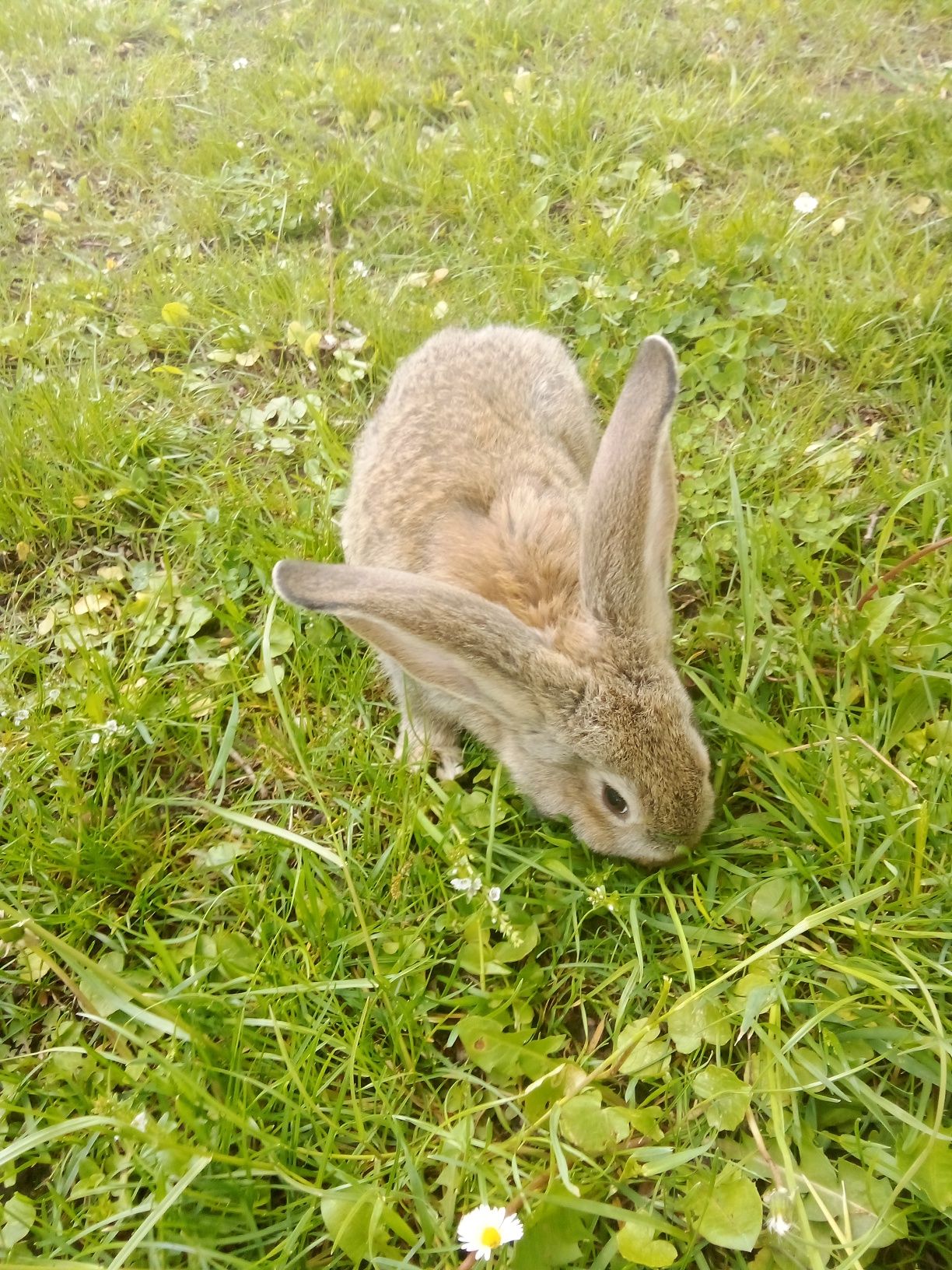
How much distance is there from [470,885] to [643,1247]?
1.01 m

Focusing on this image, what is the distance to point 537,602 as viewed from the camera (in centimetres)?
296

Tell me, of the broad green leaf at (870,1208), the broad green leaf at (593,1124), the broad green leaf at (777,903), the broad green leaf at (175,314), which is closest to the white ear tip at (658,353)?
the broad green leaf at (777,903)

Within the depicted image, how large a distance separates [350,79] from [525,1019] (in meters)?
5.56

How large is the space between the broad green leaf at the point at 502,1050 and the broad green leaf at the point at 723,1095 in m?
0.41

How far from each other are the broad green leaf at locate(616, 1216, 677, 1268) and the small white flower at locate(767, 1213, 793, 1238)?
0.77 feet

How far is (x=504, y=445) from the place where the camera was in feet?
11.1

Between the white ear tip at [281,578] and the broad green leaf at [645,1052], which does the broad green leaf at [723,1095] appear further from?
the white ear tip at [281,578]

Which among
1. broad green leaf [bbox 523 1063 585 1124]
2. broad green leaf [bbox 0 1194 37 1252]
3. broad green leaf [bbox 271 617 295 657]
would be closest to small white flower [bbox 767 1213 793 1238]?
broad green leaf [bbox 523 1063 585 1124]

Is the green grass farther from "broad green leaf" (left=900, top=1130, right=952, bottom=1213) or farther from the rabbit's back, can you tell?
the rabbit's back

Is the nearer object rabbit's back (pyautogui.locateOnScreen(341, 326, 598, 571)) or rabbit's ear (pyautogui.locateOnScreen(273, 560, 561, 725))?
rabbit's ear (pyautogui.locateOnScreen(273, 560, 561, 725))

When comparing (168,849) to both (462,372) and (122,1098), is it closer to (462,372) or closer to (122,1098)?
(122,1098)

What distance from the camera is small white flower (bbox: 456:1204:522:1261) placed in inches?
78.2

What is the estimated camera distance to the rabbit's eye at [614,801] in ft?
8.65

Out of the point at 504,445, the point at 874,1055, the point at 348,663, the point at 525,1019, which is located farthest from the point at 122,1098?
the point at 504,445
